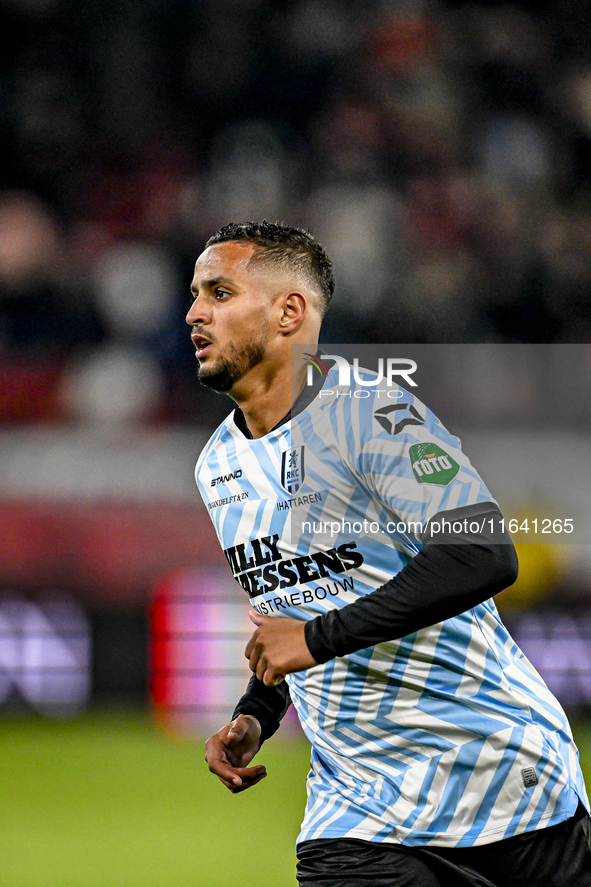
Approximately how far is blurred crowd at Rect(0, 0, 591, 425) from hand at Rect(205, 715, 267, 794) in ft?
21.4

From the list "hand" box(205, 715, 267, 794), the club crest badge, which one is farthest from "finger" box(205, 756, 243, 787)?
the club crest badge

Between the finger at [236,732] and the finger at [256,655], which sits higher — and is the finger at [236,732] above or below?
below

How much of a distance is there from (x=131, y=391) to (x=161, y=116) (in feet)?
12.7

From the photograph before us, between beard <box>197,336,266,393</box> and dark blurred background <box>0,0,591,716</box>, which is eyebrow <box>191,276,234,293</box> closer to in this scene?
beard <box>197,336,266,393</box>

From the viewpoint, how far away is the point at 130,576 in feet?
28.4

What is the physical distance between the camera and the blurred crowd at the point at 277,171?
10219mm

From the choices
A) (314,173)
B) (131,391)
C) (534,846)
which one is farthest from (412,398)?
(314,173)

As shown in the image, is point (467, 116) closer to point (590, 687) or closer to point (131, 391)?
point (131, 391)

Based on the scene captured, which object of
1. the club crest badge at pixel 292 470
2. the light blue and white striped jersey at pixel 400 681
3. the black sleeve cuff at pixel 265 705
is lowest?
the black sleeve cuff at pixel 265 705

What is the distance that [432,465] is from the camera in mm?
2506

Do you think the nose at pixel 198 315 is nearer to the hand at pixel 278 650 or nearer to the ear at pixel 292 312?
the ear at pixel 292 312

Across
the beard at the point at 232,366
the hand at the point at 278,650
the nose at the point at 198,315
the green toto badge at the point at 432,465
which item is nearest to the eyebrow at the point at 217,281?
the nose at the point at 198,315

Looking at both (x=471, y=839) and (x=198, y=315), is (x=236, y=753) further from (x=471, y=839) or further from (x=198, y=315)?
(x=198, y=315)

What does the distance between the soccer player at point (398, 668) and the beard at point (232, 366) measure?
0.26 meters
